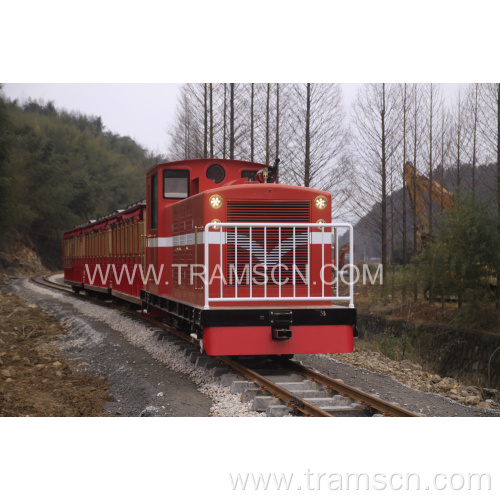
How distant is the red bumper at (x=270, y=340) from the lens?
22.6ft

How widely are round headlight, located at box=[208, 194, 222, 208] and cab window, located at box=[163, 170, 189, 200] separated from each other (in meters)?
1.88

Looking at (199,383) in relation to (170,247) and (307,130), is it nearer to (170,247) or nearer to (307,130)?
(170,247)

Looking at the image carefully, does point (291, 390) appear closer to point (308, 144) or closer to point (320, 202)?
point (320, 202)

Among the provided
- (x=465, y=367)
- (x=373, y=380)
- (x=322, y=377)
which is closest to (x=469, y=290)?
(x=465, y=367)

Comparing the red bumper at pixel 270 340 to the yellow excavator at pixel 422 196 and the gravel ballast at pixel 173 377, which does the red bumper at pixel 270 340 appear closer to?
Answer: the gravel ballast at pixel 173 377

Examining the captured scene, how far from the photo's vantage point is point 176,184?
30.8 ft

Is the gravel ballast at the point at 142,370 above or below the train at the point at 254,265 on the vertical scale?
below

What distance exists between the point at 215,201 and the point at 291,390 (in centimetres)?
244

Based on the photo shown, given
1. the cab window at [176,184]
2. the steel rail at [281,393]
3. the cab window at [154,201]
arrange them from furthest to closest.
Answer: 1. the cab window at [154,201]
2. the cab window at [176,184]
3. the steel rail at [281,393]

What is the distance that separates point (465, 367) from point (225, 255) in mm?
9046

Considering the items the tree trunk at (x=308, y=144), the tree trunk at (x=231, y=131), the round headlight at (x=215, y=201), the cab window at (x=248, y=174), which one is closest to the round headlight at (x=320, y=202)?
the round headlight at (x=215, y=201)

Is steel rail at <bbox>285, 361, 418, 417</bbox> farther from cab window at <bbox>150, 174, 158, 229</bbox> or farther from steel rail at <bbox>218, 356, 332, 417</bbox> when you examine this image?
cab window at <bbox>150, 174, 158, 229</bbox>

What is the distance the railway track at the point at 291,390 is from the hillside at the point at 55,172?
→ 24930mm

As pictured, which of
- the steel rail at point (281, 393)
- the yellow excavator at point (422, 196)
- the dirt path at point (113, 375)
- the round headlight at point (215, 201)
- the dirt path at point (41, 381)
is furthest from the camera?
the yellow excavator at point (422, 196)
